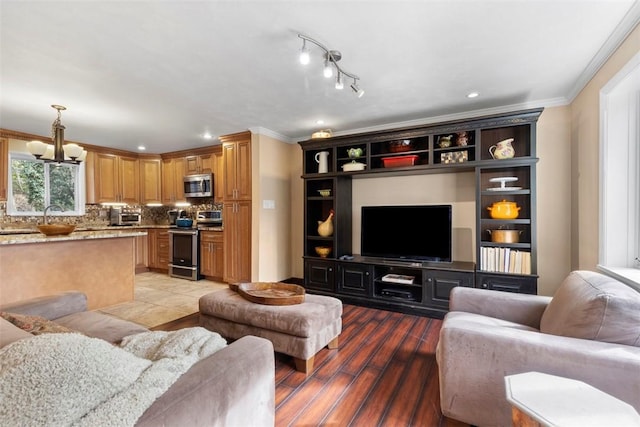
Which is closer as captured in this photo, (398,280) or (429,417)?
(429,417)

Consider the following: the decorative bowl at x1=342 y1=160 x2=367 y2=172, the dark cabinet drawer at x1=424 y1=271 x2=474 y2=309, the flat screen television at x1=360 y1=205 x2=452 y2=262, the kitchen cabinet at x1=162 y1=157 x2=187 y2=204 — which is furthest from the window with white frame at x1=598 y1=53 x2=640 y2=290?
the kitchen cabinet at x1=162 y1=157 x2=187 y2=204

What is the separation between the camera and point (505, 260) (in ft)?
9.98

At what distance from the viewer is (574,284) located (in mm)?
1637

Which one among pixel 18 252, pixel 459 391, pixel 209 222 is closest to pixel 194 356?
pixel 459 391

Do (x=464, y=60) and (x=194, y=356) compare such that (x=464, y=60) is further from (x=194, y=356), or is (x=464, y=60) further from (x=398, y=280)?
(x=194, y=356)

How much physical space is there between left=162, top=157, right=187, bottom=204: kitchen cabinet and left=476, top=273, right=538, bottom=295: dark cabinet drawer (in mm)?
5382

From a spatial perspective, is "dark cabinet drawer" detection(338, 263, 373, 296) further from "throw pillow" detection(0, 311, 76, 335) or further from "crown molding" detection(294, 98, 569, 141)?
"throw pillow" detection(0, 311, 76, 335)

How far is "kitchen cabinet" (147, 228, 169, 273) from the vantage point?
5664mm

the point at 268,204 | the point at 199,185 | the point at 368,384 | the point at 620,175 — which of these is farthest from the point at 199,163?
the point at 620,175

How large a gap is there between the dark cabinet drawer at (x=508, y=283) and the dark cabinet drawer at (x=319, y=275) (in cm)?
177

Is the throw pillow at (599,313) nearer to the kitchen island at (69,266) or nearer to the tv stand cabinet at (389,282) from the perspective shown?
the tv stand cabinet at (389,282)

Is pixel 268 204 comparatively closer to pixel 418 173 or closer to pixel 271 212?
pixel 271 212

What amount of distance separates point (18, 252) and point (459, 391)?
13.7ft

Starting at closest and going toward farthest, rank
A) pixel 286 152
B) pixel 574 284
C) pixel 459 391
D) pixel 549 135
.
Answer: pixel 459 391 → pixel 574 284 → pixel 549 135 → pixel 286 152
